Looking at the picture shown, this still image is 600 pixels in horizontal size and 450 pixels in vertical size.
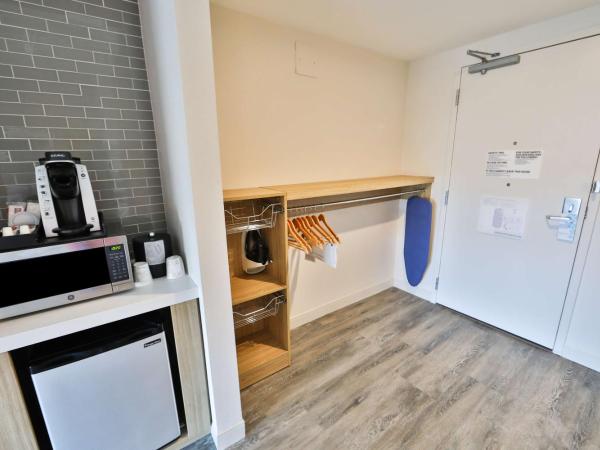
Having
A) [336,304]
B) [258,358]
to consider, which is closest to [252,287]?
[258,358]

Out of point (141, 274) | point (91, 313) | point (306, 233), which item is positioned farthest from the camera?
point (306, 233)

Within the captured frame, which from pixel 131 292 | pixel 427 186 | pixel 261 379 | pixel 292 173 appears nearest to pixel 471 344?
pixel 427 186

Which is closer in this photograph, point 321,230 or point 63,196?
point 63,196

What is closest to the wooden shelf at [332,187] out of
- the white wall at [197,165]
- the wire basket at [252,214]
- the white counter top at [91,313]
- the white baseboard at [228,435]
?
the wire basket at [252,214]

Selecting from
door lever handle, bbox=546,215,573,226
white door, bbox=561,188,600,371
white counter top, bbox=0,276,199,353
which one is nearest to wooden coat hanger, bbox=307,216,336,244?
white counter top, bbox=0,276,199,353

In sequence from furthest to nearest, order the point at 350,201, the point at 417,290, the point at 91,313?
the point at 417,290
the point at 350,201
the point at 91,313

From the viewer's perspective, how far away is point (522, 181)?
2092 mm

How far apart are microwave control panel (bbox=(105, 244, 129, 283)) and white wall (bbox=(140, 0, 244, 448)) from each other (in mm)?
267

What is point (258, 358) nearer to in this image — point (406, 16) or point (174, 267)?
point (174, 267)

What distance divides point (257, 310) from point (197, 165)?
116 cm

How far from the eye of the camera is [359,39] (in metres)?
2.13

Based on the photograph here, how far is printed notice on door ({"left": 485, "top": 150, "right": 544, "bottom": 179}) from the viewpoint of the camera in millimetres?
2014

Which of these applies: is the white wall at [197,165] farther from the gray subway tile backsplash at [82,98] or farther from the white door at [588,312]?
the white door at [588,312]

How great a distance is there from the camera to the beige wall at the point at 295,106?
1775 mm
